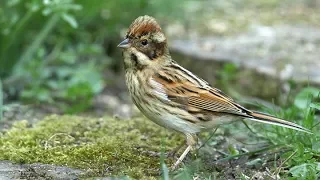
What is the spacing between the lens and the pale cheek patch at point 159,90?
15.6 feet

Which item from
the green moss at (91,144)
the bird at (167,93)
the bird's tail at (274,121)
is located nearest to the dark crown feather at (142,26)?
the bird at (167,93)

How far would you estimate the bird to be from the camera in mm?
4730

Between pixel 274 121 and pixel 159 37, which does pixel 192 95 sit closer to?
pixel 159 37

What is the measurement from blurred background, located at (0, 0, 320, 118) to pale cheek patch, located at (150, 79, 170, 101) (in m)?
1.28

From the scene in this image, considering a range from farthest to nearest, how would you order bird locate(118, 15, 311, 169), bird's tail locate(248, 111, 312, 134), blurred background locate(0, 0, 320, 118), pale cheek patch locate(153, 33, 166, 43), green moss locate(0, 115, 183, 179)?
blurred background locate(0, 0, 320, 118) → pale cheek patch locate(153, 33, 166, 43) → bird locate(118, 15, 311, 169) → bird's tail locate(248, 111, 312, 134) → green moss locate(0, 115, 183, 179)

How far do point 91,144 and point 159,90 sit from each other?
0.57 metres

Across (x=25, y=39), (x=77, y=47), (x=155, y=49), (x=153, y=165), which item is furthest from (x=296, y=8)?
(x=153, y=165)

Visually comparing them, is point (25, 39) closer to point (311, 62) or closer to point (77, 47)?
point (77, 47)

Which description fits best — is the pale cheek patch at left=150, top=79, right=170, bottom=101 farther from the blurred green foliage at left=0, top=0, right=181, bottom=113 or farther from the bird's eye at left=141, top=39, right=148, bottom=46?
the blurred green foliage at left=0, top=0, right=181, bottom=113

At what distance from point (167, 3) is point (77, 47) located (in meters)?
1.07

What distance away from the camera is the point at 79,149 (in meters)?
4.52

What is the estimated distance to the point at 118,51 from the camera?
7816 millimetres

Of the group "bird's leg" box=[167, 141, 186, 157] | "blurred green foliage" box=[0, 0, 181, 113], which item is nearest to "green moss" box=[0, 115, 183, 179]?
"bird's leg" box=[167, 141, 186, 157]

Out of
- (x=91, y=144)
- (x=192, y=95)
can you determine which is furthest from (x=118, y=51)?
(x=91, y=144)
